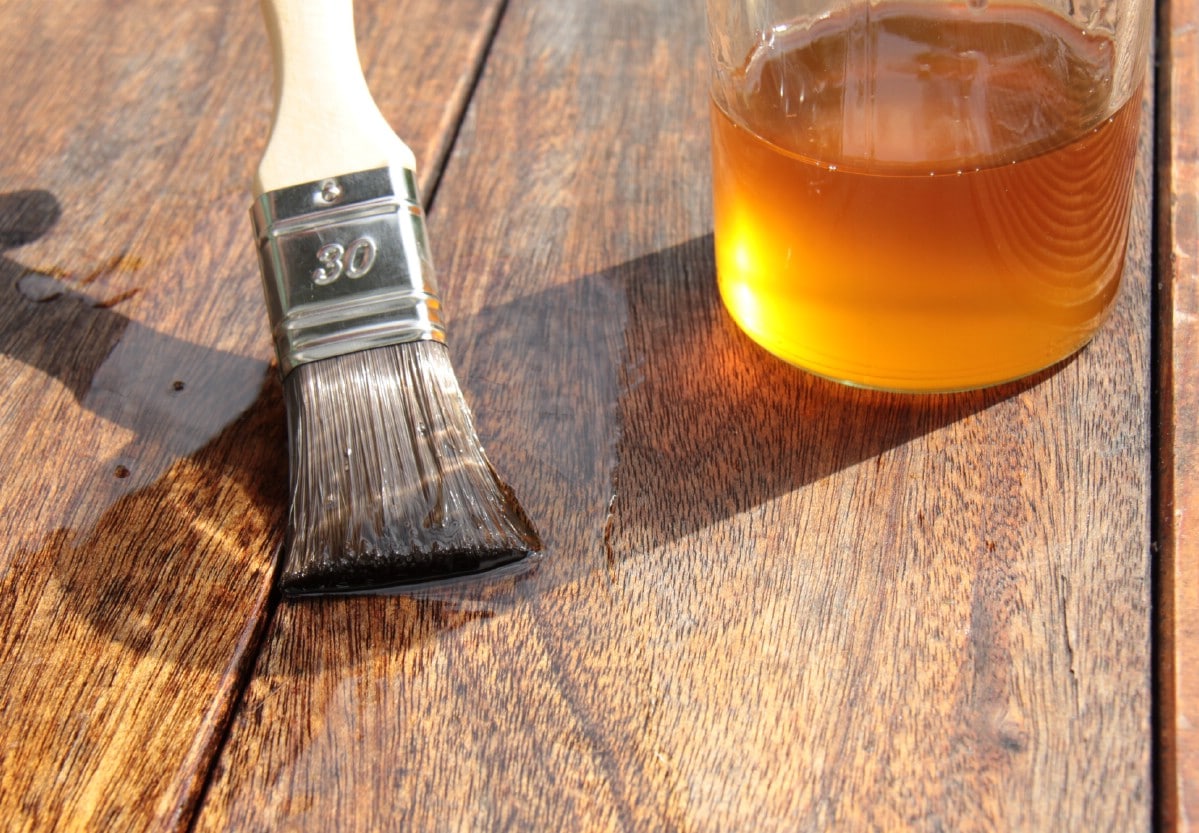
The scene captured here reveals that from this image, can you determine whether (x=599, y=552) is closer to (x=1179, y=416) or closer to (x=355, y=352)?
(x=355, y=352)

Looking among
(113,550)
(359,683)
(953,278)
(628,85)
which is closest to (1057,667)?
(953,278)

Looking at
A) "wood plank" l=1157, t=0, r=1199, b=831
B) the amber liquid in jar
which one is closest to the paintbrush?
the amber liquid in jar

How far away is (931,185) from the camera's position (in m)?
0.60

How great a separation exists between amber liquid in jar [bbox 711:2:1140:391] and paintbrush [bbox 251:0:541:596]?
0.18m

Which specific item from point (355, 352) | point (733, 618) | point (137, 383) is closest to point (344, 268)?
point (355, 352)

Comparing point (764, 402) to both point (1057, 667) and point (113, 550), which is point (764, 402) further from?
point (113, 550)

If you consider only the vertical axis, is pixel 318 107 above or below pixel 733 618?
above

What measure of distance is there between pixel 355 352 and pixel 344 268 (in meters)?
0.04

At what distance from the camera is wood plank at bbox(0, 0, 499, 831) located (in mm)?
554

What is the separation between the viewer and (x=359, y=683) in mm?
560

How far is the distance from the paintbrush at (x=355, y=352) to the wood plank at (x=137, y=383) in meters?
0.04

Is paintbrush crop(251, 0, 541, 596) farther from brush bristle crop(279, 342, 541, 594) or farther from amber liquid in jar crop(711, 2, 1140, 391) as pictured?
amber liquid in jar crop(711, 2, 1140, 391)

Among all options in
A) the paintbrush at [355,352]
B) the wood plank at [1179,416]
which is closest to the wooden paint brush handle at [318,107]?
the paintbrush at [355,352]

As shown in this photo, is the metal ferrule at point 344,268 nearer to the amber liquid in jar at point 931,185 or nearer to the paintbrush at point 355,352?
the paintbrush at point 355,352
